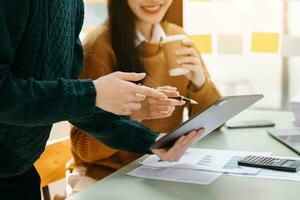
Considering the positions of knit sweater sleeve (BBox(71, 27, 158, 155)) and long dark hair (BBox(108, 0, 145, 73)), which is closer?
knit sweater sleeve (BBox(71, 27, 158, 155))

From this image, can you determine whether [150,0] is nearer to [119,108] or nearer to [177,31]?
[177,31]

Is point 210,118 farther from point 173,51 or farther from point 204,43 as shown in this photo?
point 204,43

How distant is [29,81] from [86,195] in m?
0.29

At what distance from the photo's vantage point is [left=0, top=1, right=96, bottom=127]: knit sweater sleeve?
829mm

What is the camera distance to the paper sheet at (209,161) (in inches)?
44.0

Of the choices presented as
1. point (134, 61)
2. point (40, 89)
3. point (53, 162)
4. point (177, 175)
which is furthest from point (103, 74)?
point (40, 89)

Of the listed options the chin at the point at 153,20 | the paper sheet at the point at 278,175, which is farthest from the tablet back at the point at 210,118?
the chin at the point at 153,20

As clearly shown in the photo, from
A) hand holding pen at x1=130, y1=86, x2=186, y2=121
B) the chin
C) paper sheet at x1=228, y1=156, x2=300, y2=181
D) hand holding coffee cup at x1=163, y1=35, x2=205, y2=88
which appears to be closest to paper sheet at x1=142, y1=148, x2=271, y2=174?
paper sheet at x1=228, y1=156, x2=300, y2=181

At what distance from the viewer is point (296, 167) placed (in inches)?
42.7

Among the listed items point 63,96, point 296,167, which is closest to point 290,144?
point 296,167

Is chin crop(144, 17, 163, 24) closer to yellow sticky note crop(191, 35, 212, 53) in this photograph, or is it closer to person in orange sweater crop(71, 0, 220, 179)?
person in orange sweater crop(71, 0, 220, 179)

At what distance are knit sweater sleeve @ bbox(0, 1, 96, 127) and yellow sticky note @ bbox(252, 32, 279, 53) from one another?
1.44m

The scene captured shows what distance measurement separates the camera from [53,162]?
1621mm

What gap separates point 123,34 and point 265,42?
0.85 m
